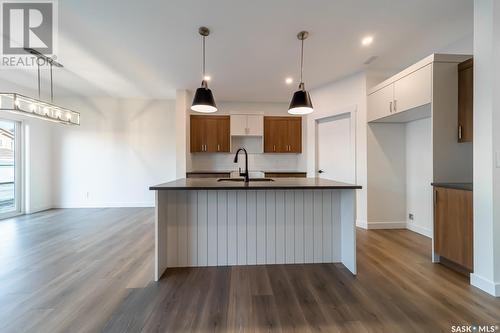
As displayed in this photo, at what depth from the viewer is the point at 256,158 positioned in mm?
5617

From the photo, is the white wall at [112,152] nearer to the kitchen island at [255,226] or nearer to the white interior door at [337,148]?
the kitchen island at [255,226]

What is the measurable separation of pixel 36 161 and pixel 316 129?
646cm

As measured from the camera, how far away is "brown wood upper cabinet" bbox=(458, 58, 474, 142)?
7.85ft

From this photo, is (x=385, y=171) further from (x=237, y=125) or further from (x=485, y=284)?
(x=237, y=125)

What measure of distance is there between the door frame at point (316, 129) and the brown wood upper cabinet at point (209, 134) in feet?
6.43

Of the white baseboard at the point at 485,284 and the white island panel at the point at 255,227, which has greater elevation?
the white island panel at the point at 255,227

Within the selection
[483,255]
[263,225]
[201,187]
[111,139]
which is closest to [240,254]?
[263,225]

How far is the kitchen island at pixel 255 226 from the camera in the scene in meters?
2.45

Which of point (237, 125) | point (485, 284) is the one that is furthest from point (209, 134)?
point (485, 284)

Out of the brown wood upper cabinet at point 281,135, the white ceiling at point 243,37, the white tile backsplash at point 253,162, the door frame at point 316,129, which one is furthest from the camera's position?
the white tile backsplash at point 253,162

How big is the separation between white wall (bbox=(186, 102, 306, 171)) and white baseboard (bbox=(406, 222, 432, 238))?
238cm

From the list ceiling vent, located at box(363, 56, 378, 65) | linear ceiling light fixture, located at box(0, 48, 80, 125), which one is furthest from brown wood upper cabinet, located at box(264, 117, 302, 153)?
linear ceiling light fixture, located at box(0, 48, 80, 125)

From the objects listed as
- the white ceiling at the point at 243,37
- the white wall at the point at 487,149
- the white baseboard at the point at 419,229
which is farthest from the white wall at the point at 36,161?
the white baseboard at the point at 419,229

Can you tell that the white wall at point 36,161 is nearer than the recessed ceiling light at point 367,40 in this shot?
No
